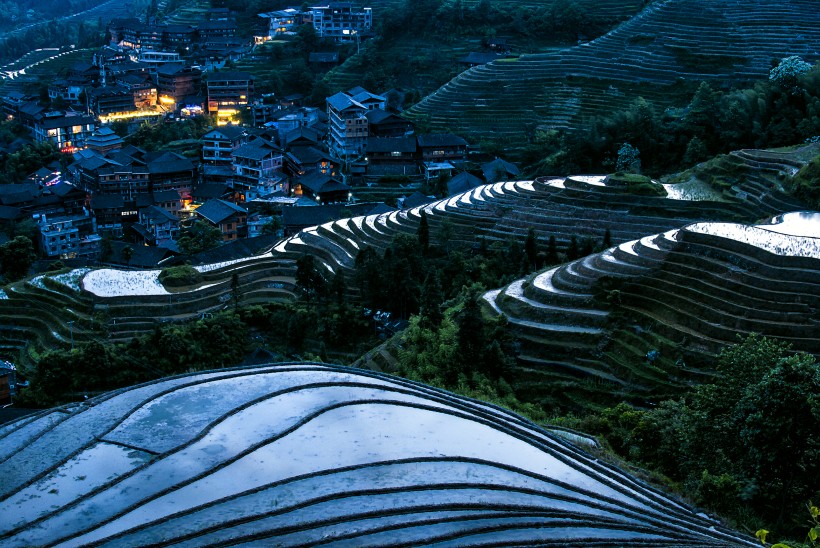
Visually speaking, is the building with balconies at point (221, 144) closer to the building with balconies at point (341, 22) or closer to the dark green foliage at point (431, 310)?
the building with balconies at point (341, 22)

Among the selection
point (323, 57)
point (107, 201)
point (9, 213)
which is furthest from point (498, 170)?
point (323, 57)

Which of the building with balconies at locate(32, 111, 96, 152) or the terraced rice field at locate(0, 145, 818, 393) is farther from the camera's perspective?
the building with balconies at locate(32, 111, 96, 152)

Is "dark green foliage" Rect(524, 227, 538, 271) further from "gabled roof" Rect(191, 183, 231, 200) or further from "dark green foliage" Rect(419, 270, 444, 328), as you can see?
"gabled roof" Rect(191, 183, 231, 200)

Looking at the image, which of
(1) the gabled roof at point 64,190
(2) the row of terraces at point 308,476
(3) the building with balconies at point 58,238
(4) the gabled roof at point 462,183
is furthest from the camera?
(1) the gabled roof at point 64,190

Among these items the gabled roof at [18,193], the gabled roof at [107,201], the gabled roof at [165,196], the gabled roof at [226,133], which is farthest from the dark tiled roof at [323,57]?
the gabled roof at [18,193]

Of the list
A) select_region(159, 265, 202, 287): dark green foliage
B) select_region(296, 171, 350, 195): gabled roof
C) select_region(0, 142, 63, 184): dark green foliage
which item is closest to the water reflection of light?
select_region(159, 265, 202, 287): dark green foliage

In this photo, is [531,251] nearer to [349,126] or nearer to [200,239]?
[200,239]

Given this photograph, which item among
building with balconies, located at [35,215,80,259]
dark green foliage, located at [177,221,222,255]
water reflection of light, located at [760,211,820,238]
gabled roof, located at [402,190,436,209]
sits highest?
water reflection of light, located at [760,211,820,238]

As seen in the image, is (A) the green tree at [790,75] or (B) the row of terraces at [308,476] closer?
(B) the row of terraces at [308,476]
